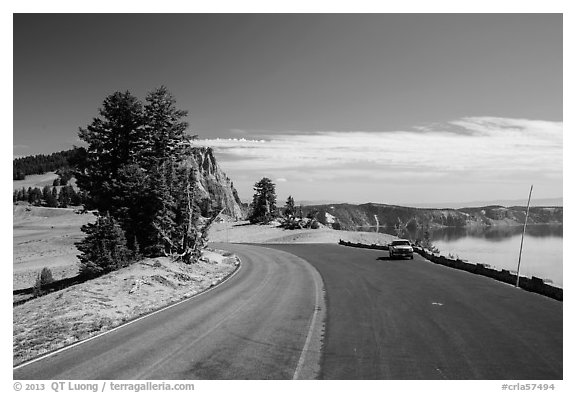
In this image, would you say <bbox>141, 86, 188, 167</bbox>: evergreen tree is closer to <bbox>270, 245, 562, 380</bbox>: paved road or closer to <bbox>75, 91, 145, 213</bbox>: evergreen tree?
<bbox>75, 91, 145, 213</bbox>: evergreen tree

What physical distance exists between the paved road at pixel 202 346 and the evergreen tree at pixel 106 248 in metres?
12.8

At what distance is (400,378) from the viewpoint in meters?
10.2

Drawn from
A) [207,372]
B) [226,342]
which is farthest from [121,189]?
[207,372]

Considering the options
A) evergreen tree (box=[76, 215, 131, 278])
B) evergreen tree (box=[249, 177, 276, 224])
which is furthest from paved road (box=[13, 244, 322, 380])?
evergreen tree (box=[249, 177, 276, 224])

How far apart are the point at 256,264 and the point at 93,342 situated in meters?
27.2

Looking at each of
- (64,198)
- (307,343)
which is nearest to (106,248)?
(307,343)

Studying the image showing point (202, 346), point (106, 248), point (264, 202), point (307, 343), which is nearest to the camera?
point (202, 346)

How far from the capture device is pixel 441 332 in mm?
13969

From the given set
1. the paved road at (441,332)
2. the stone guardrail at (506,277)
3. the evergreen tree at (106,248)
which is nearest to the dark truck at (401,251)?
the stone guardrail at (506,277)

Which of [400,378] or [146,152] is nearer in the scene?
[400,378]

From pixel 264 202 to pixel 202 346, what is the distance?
10231cm

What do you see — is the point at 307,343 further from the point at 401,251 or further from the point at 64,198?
the point at 64,198

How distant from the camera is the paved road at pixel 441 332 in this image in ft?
34.9

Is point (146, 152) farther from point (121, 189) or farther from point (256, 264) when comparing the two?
point (256, 264)
